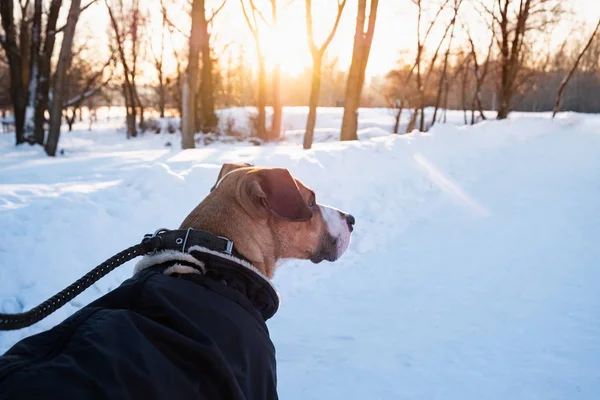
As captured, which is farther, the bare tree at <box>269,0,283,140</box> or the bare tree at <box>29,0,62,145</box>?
the bare tree at <box>269,0,283,140</box>

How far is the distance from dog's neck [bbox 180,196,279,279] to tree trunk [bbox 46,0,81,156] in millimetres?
10954

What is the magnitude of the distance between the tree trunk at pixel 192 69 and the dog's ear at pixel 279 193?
1102cm

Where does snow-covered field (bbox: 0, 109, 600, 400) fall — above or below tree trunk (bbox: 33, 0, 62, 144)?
below

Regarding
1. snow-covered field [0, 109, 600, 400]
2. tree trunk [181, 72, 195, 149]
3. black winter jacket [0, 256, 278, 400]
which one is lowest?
snow-covered field [0, 109, 600, 400]

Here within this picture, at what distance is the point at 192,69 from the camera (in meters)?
12.8

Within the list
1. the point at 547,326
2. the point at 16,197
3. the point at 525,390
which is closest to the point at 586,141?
the point at 547,326

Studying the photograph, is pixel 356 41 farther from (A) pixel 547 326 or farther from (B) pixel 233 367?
(B) pixel 233 367

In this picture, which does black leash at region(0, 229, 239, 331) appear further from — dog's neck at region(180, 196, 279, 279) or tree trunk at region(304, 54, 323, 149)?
tree trunk at region(304, 54, 323, 149)

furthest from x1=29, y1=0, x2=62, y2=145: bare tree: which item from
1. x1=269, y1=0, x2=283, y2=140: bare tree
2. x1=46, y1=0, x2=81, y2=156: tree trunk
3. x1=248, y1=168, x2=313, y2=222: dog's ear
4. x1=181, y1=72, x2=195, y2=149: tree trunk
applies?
x1=248, y1=168, x2=313, y2=222: dog's ear

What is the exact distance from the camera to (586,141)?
18953mm

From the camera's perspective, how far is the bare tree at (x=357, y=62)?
13.1m

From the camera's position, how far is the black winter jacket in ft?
4.47

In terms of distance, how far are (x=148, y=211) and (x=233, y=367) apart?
13.6 feet

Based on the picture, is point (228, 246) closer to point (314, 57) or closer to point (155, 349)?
point (155, 349)
